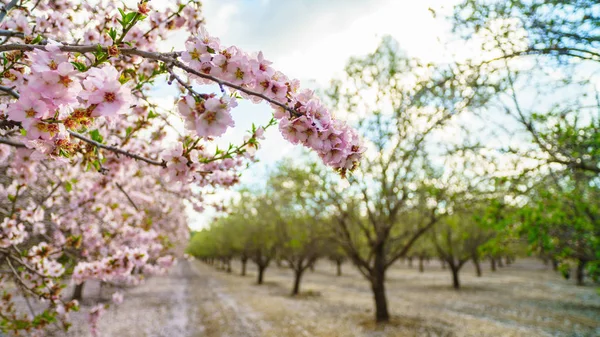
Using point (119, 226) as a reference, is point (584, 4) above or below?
above

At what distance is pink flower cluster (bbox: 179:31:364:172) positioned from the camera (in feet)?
4.84

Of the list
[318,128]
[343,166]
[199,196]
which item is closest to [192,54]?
[318,128]

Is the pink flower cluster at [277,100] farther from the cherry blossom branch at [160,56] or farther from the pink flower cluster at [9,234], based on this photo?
the pink flower cluster at [9,234]

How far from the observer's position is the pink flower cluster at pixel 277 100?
1.48 m

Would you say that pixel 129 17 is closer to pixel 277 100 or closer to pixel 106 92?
pixel 106 92

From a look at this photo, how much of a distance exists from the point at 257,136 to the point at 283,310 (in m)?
14.3

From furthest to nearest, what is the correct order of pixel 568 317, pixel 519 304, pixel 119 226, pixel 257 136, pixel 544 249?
1. pixel 519 304
2. pixel 568 317
3. pixel 119 226
4. pixel 544 249
5. pixel 257 136

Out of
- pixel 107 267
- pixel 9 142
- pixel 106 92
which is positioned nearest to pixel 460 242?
pixel 107 267

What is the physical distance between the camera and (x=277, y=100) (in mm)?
1605

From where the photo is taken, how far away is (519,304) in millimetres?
16594

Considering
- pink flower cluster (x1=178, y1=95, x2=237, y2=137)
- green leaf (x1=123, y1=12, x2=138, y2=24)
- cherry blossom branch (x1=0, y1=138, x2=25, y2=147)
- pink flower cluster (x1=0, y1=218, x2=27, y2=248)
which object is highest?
green leaf (x1=123, y1=12, x2=138, y2=24)

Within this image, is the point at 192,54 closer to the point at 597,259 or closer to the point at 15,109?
the point at 15,109

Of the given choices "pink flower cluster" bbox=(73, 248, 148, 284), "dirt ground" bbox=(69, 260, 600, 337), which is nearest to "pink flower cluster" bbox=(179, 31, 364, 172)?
"pink flower cluster" bbox=(73, 248, 148, 284)

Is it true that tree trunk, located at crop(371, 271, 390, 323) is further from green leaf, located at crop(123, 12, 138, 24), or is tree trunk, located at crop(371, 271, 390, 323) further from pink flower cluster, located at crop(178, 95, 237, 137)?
green leaf, located at crop(123, 12, 138, 24)
